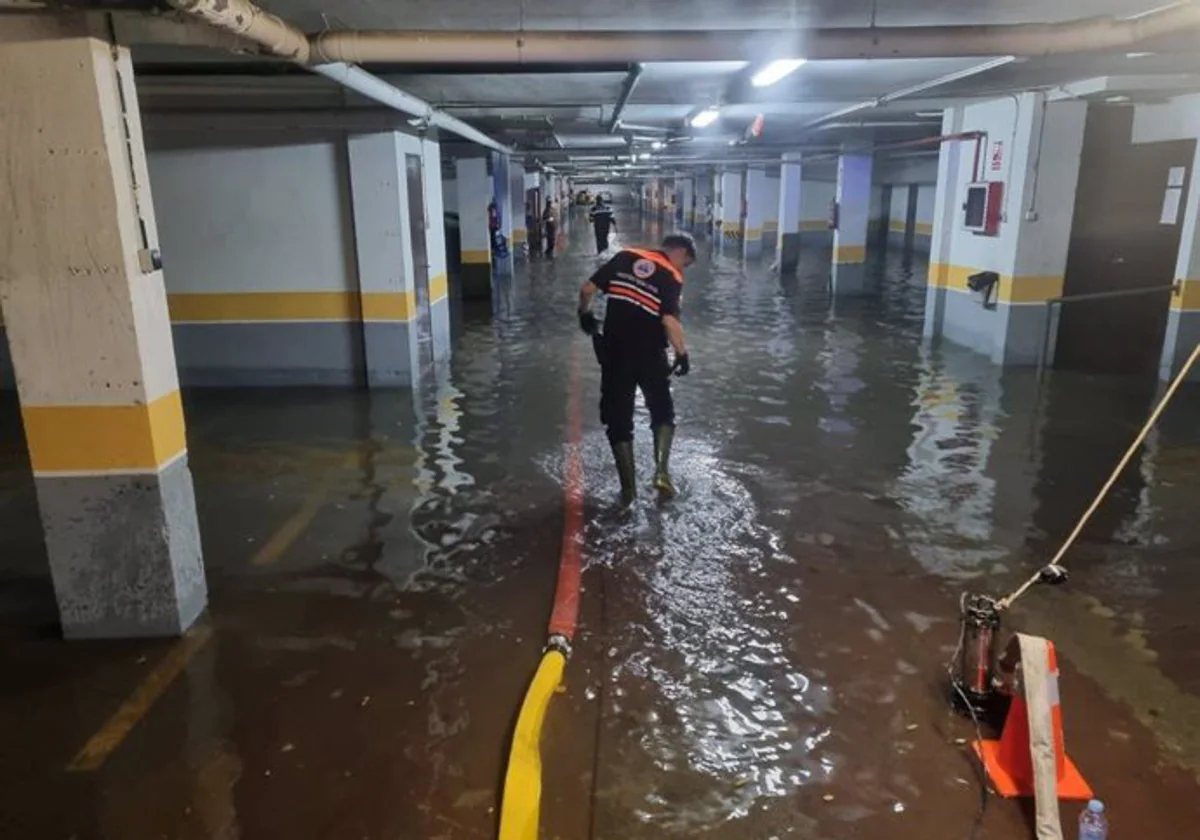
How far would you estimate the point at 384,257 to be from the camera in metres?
8.80

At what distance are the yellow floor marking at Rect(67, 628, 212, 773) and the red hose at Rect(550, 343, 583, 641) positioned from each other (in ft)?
5.65

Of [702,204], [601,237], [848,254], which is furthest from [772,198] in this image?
[702,204]

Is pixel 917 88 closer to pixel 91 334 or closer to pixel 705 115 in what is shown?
pixel 705 115

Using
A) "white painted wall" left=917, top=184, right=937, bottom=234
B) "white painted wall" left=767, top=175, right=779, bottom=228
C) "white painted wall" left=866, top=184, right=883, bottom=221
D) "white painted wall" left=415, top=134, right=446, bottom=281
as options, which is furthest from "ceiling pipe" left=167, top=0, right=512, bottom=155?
"white painted wall" left=866, top=184, right=883, bottom=221

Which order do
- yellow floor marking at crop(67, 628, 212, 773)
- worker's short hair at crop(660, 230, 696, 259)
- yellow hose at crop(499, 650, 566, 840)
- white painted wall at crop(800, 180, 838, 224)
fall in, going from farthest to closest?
white painted wall at crop(800, 180, 838, 224), worker's short hair at crop(660, 230, 696, 259), yellow floor marking at crop(67, 628, 212, 773), yellow hose at crop(499, 650, 566, 840)

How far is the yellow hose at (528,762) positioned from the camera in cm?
287

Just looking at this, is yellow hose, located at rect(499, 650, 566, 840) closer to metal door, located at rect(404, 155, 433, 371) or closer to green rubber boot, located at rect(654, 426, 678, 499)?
green rubber boot, located at rect(654, 426, 678, 499)

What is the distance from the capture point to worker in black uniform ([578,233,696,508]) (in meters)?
5.62

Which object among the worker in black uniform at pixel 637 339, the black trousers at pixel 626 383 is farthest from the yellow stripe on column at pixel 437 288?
the black trousers at pixel 626 383

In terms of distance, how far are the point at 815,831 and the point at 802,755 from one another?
0.41m

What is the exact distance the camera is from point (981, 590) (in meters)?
4.58

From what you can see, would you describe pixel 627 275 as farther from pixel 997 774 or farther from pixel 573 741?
pixel 997 774

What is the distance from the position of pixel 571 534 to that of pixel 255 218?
5.62 meters

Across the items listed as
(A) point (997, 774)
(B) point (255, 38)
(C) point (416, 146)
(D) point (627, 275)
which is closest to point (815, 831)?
(A) point (997, 774)
